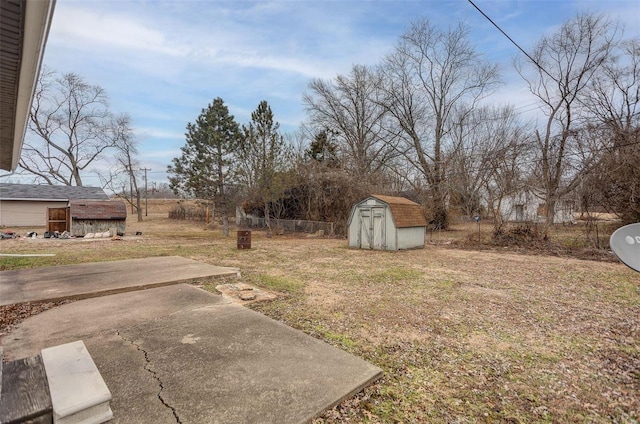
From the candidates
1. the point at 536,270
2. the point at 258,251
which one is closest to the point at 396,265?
the point at 536,270

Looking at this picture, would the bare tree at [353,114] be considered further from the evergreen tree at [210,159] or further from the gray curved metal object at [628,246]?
the gray curved metal object at [628,246]

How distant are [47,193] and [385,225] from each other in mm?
25076

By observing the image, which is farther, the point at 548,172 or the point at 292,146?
the point at 292,146

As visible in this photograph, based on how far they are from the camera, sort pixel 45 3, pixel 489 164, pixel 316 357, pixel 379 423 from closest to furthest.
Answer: pixel 45 3
pixel 379 423
pixel 316 357
pixel 489 164

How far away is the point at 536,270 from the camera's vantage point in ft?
27.1

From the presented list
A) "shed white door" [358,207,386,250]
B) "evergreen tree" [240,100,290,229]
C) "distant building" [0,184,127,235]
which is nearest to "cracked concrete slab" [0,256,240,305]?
"shed white door" [358,207,386,250]

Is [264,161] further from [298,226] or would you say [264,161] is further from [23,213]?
[23,213]

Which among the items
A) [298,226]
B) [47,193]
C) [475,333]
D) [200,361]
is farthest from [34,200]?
[475,333]

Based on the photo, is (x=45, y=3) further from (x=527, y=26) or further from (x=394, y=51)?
(x=394, y=51)

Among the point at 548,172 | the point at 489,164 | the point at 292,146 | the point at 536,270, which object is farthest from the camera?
the point at 292,146

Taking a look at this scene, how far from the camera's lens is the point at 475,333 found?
12.8 ft

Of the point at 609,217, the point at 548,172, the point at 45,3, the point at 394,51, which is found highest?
the point at 394,51

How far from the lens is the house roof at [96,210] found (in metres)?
15.5

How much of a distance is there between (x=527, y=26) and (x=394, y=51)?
19.1 m
